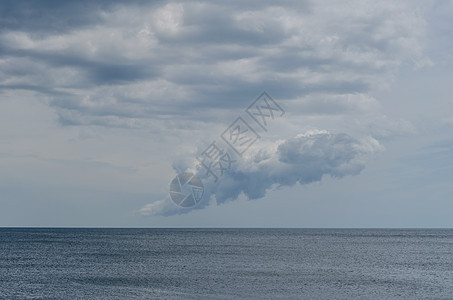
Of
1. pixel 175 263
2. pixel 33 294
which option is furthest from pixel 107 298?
pixel 175 263

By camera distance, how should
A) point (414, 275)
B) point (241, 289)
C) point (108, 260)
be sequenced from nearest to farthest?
point (241, 289) < point (414, 275) < point (108, 260)

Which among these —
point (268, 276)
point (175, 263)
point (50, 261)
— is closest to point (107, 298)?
point (268, 276)

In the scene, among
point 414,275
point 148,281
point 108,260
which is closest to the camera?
point 148,281

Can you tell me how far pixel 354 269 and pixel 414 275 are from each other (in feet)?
38.4

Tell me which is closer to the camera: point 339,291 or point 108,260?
point 339,291

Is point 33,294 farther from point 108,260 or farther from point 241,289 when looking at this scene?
point 108,260

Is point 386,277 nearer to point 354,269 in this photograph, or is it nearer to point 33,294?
point 354,269

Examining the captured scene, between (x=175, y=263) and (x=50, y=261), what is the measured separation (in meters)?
26.7

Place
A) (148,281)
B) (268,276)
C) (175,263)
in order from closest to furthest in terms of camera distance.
A: (148,281) → (268,276) → (175,263)

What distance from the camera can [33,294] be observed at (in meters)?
59.8

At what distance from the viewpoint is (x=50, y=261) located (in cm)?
10231

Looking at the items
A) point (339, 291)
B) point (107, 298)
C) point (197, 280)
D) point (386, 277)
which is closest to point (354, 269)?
point (386, 277)

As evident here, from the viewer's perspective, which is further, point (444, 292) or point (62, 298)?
point (444, 292)

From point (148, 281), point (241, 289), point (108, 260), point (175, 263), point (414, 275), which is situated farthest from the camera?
point (108, 260)
